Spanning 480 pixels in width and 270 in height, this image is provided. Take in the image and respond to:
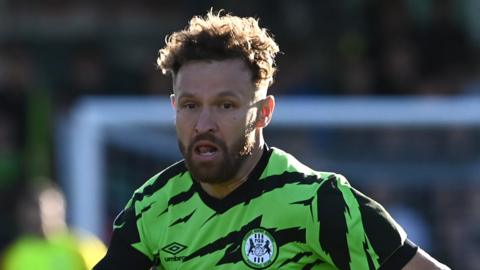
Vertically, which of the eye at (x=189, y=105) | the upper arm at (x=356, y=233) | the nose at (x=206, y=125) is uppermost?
the eye at (x=189, y=105)

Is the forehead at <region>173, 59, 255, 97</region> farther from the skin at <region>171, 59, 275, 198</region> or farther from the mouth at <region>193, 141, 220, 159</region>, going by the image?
the mouth at <region>193, 141, 220, 159</region>

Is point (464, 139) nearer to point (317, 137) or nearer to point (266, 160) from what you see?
point (317, 137)

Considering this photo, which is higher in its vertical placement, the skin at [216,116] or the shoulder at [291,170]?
the skin at [216,116]

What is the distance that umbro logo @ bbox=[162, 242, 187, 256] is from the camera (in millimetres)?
3973

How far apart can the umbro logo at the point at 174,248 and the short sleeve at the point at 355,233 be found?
18.0 inches

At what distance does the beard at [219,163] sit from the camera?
389 centimetres

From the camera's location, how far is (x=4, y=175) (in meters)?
10.5

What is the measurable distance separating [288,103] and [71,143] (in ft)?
5.42

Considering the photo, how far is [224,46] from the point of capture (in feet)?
12.9

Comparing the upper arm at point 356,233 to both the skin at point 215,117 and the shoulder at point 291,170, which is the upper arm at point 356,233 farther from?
the skin at point 215,117

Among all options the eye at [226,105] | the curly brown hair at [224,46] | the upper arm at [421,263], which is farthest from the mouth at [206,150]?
the upper arm at [421,263]

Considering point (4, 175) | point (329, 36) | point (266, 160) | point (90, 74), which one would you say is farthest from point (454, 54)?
point (266, 160)

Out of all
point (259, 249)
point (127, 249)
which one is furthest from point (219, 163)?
point (127, 249)

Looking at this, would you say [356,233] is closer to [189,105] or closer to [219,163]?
[219,163]
